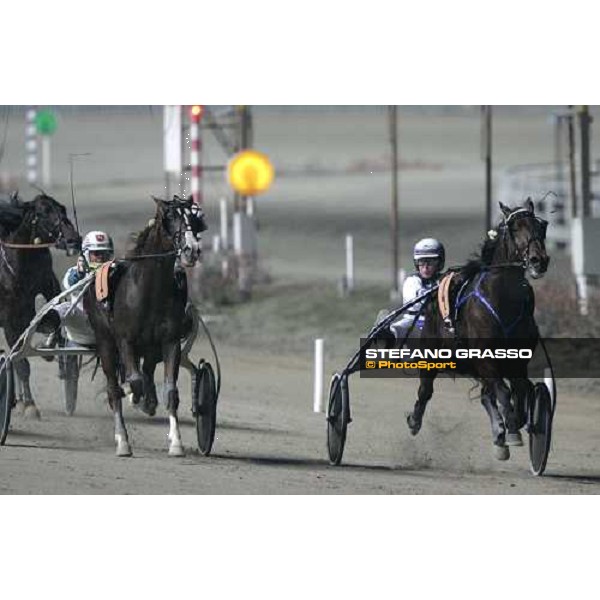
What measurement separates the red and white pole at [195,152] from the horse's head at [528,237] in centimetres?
302

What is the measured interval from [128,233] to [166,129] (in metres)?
1.54

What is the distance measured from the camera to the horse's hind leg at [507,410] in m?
16.7

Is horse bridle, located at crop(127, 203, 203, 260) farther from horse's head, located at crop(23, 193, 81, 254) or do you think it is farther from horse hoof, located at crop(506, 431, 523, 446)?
horse hoof, located at crop(506, 431, 523, 446)

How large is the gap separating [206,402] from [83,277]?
132cm

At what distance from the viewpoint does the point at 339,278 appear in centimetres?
2577

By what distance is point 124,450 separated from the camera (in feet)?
56.4

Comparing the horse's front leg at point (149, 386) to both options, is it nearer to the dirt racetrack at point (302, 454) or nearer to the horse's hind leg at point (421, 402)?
the dirt racetrack at point (302, 454)

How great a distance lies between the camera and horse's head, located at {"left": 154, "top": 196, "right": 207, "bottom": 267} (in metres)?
16.2

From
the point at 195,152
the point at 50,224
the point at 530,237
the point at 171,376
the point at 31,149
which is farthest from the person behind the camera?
the point at 31,149

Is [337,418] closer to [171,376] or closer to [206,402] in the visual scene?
[206,402]

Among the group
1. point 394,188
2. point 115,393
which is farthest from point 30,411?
point 394,188

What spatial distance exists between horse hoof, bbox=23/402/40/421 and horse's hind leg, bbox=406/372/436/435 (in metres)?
2.92

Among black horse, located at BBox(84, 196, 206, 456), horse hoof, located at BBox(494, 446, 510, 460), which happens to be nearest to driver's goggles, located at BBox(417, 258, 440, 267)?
horse hoof, located at BBox(494, 446, 510, 460)
